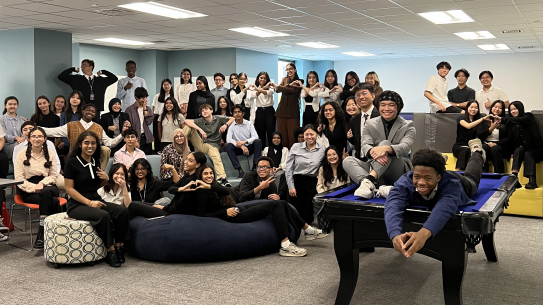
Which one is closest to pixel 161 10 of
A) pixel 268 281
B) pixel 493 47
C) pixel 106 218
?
pixel 106 218

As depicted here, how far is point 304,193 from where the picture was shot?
23.0 feet

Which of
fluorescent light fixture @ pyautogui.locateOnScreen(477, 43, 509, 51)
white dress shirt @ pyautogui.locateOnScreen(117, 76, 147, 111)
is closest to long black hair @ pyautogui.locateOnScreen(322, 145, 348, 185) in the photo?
white dress shirt @ pyautogui.locateOnScreen(117, 76, 147, 111)

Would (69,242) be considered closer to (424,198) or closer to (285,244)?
(285,244)

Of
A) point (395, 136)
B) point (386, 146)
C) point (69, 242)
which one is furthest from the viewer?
point (69, 242)

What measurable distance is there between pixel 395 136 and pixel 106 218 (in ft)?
9.61

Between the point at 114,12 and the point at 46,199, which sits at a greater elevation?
the point at 114,12

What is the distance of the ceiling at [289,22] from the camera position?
332 inches

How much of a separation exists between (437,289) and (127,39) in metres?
10.5

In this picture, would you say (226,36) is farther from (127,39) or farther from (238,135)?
(238,135)

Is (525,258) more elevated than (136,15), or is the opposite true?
(136,15)

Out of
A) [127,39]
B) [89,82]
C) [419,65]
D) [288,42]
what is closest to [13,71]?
[89,82]

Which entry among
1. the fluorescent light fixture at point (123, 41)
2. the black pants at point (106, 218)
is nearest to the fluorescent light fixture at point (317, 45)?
the fluorescent light fixture at point (123, 41)

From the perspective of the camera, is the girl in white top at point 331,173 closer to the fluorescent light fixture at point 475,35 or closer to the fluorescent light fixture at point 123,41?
the fluorescent light fixture at point 475,35

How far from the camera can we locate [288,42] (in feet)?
45.2
